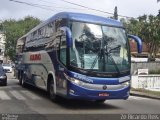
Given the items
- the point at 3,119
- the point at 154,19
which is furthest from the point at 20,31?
the point at 3,119

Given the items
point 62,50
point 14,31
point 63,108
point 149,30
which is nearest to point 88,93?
point 63,108

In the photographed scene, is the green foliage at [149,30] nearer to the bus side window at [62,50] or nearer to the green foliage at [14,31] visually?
the green foliage at [14,31]

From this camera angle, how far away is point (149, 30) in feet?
188

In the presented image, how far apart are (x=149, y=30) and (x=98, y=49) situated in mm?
42940

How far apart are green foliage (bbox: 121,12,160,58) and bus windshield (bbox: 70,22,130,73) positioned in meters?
40.8

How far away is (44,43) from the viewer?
19.2 metres

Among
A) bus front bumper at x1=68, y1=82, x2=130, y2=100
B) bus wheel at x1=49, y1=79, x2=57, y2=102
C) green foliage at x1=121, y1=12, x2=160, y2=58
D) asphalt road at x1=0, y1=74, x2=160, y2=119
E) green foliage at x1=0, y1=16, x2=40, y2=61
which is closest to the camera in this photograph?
asphalt road at x1=0, y1=74, x2=160, y2=119

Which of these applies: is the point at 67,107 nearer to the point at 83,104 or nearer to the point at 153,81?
the point at 83,104

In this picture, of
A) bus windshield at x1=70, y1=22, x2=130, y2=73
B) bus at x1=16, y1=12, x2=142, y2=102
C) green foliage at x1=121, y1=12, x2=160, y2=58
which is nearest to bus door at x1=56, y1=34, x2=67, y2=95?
bus at x1=16, y1=12, x2=142, y2=102

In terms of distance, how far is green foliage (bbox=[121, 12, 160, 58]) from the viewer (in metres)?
56.9

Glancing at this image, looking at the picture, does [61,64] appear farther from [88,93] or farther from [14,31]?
[14,31]

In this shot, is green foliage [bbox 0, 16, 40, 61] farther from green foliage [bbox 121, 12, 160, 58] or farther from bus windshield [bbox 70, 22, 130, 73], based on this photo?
bus windshield [bbox 70, 22, 130, 73]

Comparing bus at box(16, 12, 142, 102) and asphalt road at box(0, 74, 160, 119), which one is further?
bus at box(16, 12, 142, 102)

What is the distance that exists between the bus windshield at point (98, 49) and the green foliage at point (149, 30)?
40.8 metres
